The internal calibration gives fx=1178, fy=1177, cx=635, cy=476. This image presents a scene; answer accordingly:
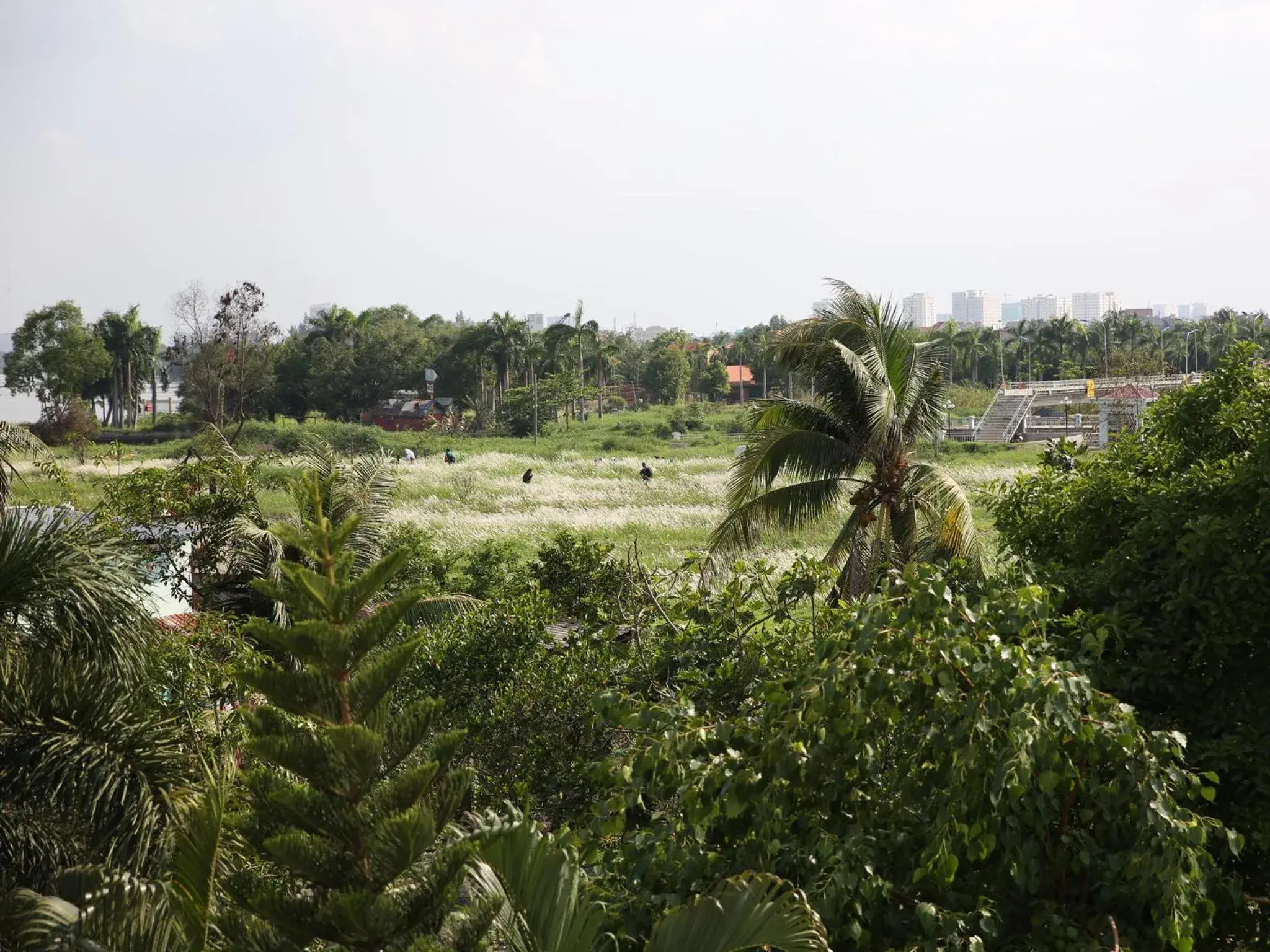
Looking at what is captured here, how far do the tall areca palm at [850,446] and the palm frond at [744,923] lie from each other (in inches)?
360

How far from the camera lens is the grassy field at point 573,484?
27.4 m

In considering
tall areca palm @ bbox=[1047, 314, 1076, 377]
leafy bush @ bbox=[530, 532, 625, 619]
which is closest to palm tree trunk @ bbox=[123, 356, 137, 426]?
tall areca palm @ bbox=[1047, 314, 1076, 377]

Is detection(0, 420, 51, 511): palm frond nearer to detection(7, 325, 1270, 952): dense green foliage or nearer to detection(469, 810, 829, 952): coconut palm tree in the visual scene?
detection(7, 325, 1270, 952): dense green foliage

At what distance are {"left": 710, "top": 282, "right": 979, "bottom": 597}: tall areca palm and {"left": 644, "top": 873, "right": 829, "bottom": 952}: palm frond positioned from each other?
30.0ft

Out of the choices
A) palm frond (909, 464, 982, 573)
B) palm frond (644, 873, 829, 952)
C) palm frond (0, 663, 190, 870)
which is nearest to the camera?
palm frond (644, 873, 829, 952)

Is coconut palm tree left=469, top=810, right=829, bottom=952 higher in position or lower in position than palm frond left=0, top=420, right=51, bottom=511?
lower

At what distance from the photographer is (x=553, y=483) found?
37.7m

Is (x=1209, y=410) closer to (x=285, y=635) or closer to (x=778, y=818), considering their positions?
(x=778, y=818)

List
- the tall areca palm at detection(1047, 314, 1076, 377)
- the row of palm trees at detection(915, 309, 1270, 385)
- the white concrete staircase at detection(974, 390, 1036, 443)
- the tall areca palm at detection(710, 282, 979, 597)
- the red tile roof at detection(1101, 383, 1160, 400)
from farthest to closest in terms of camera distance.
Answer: the tall areca palm at detection(1047, 314, 1076, 377) < the row of palm trees at detection(915, 309, 1270, 385) < the white concrete staircase at detection(974, 390, 1036, 443) < the red tile roof at detection(1101, 383, 1160, 400) < the tall areca palm at detection(710, 282, 979, 597)

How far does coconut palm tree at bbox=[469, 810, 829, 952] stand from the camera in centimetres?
415

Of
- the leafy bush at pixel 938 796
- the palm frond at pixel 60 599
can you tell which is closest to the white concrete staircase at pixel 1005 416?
the palm frond at pixel 60 599

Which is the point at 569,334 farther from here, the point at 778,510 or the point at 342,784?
the point at 342,784

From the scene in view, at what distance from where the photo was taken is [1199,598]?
6.09m

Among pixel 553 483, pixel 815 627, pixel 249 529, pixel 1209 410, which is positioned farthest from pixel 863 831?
pixel 553 483
